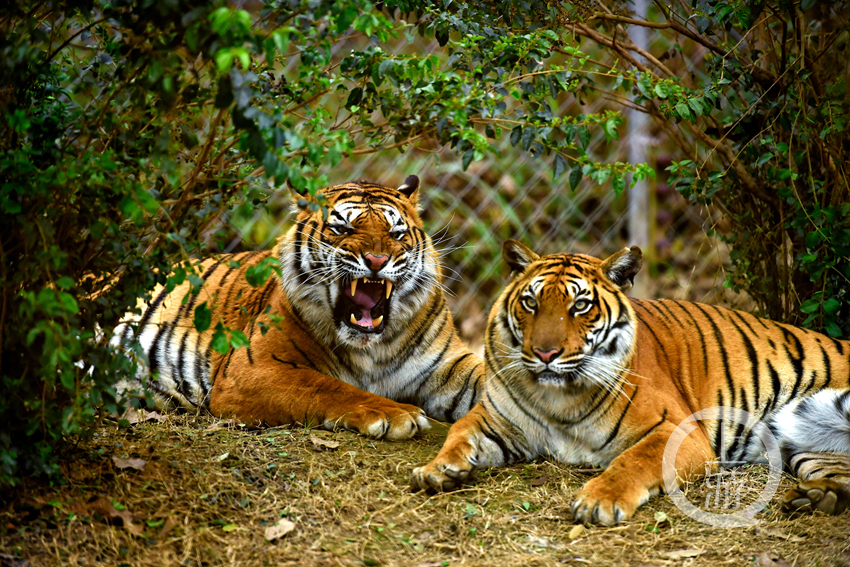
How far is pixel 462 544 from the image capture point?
8.50 ft

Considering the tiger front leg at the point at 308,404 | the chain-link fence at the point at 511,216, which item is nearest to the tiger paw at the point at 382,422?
the tiger front leg at the point at 308,404

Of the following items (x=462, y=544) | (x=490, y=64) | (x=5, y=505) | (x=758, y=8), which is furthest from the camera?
(x=758, y=8)

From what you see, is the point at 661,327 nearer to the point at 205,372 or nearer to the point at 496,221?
the point at 205,372

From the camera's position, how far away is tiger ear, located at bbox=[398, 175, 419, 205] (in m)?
3.97

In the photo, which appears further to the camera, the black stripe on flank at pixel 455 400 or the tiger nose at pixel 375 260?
the black stripe on flank at pixel 455 400

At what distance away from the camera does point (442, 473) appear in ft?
9.48

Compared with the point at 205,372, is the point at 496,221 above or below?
above

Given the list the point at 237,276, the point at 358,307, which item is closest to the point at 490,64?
the point at 358,307

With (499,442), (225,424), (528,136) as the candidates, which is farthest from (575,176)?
(225,424)

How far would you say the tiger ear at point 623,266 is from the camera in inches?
125

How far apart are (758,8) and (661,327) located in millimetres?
1327

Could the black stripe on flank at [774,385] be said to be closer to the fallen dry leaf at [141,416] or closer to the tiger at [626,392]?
the tiger at [626,392]

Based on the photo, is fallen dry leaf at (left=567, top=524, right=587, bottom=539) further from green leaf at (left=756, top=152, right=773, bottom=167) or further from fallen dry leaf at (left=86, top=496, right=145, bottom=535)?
green leaf at (left=756, top=152, right=773, bottom=167)

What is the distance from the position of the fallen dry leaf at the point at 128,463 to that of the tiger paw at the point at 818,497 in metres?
2.11
